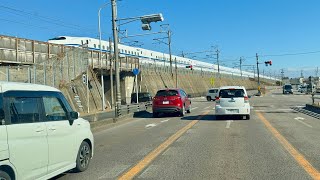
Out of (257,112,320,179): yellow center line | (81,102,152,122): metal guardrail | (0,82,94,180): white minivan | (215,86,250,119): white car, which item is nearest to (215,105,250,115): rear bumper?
(215,86,250,119): white car

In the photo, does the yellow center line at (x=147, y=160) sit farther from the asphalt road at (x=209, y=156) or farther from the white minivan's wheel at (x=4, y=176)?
the white minivan's wheel at (x=4, y=176)

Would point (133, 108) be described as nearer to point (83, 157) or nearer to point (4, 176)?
point (83, 157)

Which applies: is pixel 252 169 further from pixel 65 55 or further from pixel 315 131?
pixel 65 55

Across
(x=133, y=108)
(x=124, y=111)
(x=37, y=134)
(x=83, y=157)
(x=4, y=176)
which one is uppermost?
(x=37, y=134)

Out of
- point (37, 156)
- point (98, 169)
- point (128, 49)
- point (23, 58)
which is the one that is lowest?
point (98, 169)

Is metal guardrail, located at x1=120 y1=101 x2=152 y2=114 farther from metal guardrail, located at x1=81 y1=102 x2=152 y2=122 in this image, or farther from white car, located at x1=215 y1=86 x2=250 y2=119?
white car, located at x1=215 y1=86 x2=250 y2=119

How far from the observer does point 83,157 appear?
784cm

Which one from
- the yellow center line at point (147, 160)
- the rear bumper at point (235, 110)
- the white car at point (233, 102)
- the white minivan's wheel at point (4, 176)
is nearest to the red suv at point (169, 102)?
the white car at point (233, 102)

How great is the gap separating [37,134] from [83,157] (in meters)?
1.90

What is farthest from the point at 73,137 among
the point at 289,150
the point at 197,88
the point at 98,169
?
the point at 197,88

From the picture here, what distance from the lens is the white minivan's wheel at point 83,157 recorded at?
25.0 ft

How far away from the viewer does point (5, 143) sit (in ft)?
17.5

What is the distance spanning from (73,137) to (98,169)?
1.13m

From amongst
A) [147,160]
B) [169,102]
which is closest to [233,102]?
[169,102]
